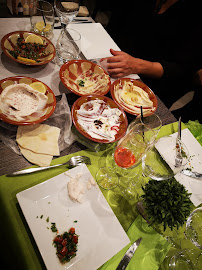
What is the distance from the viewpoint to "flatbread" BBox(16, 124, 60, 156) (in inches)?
44.7

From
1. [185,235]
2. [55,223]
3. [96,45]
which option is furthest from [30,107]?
[185,235]

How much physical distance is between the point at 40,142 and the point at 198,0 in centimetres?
194

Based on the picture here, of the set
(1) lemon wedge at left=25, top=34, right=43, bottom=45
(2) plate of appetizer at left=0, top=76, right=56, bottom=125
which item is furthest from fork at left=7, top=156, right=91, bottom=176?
(1) lemon wedge at left=25, top=34, right=43, bottom=45

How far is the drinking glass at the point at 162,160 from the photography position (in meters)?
1.08

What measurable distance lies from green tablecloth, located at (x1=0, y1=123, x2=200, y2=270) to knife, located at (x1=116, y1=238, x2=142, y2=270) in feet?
0.06

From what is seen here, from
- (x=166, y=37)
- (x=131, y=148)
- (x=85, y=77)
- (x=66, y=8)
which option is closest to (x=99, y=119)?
(x=131, y=148)

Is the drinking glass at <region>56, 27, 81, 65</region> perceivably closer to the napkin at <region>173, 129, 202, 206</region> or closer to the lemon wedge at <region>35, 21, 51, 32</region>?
the lemon wedge at <region>35, 21, 51, 32</region>

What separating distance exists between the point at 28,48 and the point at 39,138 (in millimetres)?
689

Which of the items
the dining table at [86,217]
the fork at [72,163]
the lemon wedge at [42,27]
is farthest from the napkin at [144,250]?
the lemon wedge at [42,27]

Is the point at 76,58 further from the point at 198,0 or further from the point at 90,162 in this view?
the point at 198,0

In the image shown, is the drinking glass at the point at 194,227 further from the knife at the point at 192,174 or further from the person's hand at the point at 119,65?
the person's hand at the point at 119,65

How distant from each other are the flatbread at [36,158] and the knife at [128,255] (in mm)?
540

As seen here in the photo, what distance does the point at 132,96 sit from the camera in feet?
5.26

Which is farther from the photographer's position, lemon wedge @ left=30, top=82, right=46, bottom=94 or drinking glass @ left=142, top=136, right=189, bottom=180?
lemon wedge @ left=30, top=82, right=46, bottom=94
